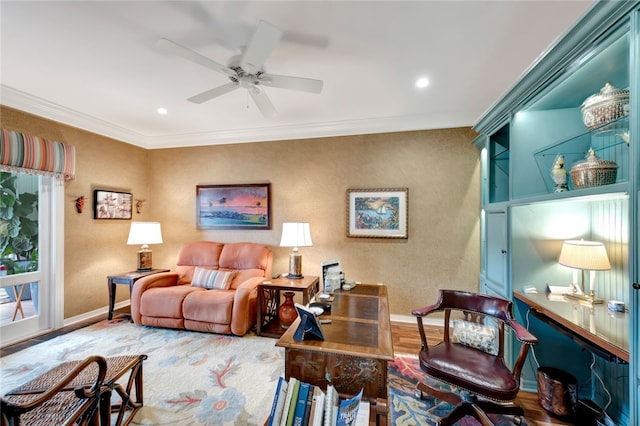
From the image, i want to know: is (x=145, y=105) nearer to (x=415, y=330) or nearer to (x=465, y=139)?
(x=465, y=139)

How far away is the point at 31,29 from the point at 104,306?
3.42 meters

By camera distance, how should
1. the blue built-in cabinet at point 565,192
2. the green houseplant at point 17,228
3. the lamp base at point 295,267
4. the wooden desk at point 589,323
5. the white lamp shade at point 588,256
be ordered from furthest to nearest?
the lamp base at point 295,267 < the green houseplant at point 17,228 < the white lamp shade at point 588,256 < the blue built-in cabinet at point 565,192 < the wooden desk at point 589,323

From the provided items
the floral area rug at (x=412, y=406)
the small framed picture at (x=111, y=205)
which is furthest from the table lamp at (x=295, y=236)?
the small framed picture at (x=111, y=205)

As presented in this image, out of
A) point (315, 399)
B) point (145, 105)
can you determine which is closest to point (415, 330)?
point (315, 399)

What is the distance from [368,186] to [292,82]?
190cm

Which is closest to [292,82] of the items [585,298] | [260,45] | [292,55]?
[292,55]

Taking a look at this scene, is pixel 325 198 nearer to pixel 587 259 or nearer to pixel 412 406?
pixel 412 406

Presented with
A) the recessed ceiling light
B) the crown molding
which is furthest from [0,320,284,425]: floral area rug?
the recessed ceiling light

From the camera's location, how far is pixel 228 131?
155 inches

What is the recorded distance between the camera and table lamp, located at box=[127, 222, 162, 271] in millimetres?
3520

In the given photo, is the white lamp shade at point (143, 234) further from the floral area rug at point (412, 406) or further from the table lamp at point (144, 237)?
the floral area rug at point (412, 406)

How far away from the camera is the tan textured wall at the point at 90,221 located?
3195mm

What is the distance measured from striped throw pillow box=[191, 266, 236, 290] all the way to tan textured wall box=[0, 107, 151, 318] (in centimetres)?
142

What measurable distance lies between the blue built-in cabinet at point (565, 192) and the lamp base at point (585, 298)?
69 millimetres
